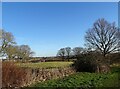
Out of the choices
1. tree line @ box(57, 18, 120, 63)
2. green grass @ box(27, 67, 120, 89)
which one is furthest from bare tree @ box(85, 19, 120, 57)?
green grass @ box(27, 67, 120, 89)

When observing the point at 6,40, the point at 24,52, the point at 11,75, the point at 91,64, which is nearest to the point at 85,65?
the point at 91,64

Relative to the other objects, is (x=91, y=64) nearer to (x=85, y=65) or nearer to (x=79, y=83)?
(x=85, y=65)

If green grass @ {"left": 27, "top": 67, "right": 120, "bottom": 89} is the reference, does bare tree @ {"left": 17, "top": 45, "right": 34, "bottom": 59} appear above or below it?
above

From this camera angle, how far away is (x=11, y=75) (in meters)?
13.2

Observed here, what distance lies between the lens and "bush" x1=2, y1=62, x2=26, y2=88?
12726 millimetres

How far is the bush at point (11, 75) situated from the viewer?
41.8 ft

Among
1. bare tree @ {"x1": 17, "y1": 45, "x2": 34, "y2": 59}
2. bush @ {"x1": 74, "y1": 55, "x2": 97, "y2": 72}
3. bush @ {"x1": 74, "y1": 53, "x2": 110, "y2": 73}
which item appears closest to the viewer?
bush @ {"x1": 74, "y1": 53, "x2": 110, "y2": 73}

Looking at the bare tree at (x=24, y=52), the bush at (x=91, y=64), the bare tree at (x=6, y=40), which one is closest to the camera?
the bush at (x=91, y=64)

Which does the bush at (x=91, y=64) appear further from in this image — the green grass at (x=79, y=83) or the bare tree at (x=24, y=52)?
the bare tree at (x=24, y=52)

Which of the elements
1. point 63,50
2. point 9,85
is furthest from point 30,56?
point 9,85

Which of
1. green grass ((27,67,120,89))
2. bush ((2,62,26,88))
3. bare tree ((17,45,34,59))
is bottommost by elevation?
green grass ((27,67,120,89))

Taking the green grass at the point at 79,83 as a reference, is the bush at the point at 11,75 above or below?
above

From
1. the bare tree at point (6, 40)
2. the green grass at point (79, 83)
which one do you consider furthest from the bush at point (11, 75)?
the bare tree at point (6, 40)

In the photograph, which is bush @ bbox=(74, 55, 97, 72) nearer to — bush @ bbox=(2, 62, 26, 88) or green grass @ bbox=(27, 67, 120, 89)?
green grass @ bbox=(27, 67, 120, 89)
